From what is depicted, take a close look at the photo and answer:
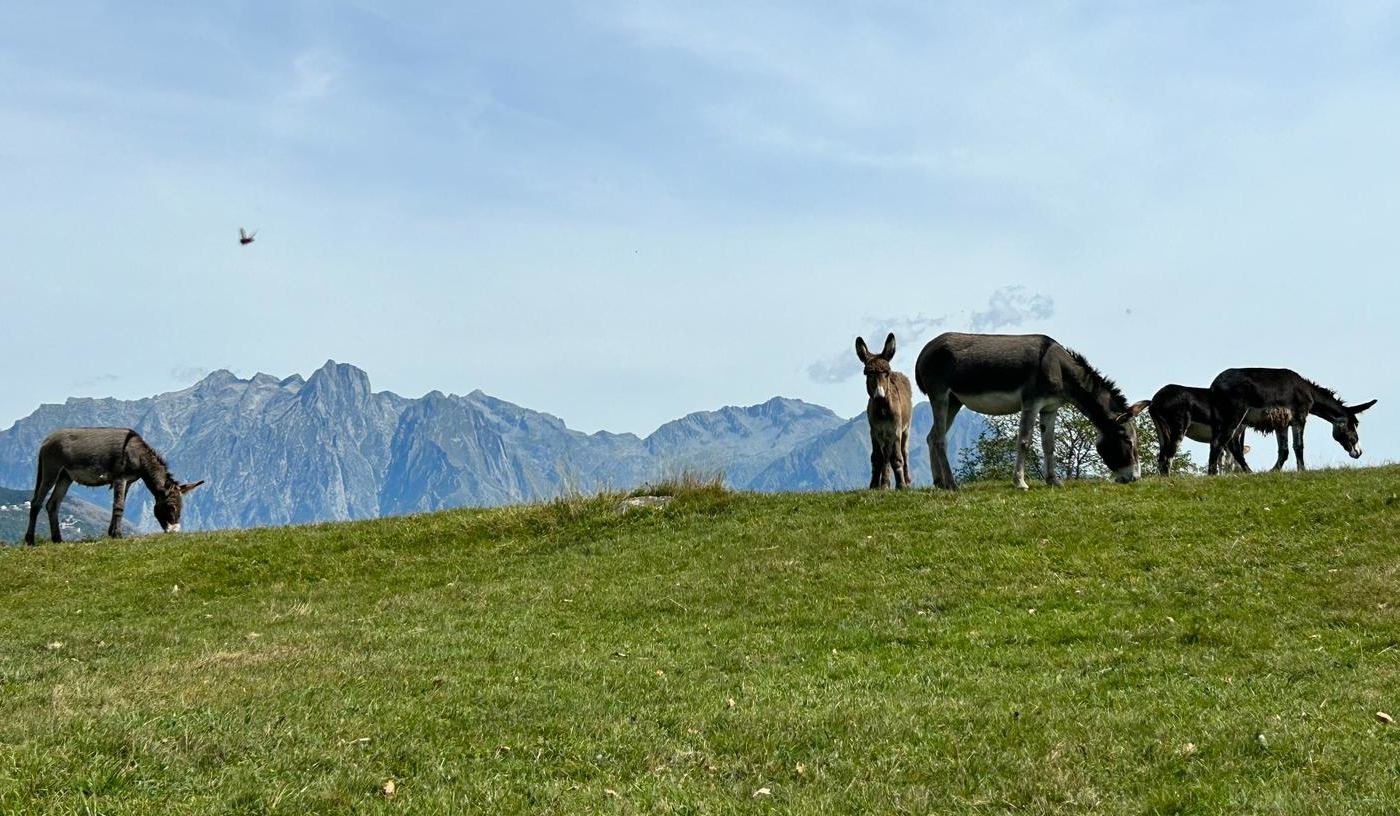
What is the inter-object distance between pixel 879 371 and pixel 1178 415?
11.1m

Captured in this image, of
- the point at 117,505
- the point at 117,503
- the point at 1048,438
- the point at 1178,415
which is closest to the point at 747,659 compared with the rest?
the point at 1048,438

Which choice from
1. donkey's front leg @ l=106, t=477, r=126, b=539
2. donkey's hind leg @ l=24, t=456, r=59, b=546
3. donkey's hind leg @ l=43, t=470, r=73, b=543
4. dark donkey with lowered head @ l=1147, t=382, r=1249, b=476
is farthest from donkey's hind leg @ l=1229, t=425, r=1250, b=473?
donkey's hind leg @ l=24, t=456, r=59, b=546

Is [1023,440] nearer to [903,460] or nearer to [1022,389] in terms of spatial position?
[1022,389]

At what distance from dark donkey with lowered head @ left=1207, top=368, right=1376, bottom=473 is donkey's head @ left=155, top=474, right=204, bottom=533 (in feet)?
106

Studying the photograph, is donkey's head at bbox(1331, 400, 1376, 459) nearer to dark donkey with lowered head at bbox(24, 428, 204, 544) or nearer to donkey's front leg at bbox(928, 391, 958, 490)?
donkey's front leg at bbox(928, 391, 958, 490)

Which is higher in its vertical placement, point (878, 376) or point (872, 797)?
point (878, 376)

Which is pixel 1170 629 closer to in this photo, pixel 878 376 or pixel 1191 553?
pixel 1191 553

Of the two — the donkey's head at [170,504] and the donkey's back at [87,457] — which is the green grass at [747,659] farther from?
the donkey's head at [170,504]

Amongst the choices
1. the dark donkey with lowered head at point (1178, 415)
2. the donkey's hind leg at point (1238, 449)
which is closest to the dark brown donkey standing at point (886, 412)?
the dark donkey with lowered head at point (1178, 415)

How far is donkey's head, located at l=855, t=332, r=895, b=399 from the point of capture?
27.3 meters

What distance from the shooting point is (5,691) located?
12.3 meters

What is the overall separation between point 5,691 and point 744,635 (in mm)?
9831

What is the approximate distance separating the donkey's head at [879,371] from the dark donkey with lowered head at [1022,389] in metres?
1.08

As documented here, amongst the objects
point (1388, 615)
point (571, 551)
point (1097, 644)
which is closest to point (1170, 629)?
point (1097, 644)
